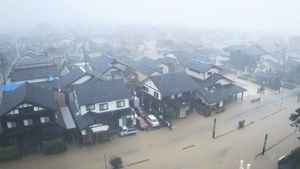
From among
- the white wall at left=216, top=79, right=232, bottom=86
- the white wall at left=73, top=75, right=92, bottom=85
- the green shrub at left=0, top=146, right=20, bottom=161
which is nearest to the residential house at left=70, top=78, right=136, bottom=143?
the white wall at left=73, top=75, right=92, bottom=85

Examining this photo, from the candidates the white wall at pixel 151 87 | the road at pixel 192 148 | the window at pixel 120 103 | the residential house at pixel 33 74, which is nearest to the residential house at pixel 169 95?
the white wall at pixel 151 87

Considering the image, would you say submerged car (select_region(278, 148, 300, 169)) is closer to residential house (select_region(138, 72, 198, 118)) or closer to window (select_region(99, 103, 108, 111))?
residential house (select_region(138, 72, 198, 118))

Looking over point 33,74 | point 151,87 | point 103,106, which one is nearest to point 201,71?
point 151,87

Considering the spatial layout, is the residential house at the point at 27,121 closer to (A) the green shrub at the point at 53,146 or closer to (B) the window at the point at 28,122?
(B) the window at the point at 28,122

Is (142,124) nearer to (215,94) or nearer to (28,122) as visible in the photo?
(215,94)

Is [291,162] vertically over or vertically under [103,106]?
under

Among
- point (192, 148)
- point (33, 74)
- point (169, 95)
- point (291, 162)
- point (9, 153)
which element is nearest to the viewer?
point (291, 162)
